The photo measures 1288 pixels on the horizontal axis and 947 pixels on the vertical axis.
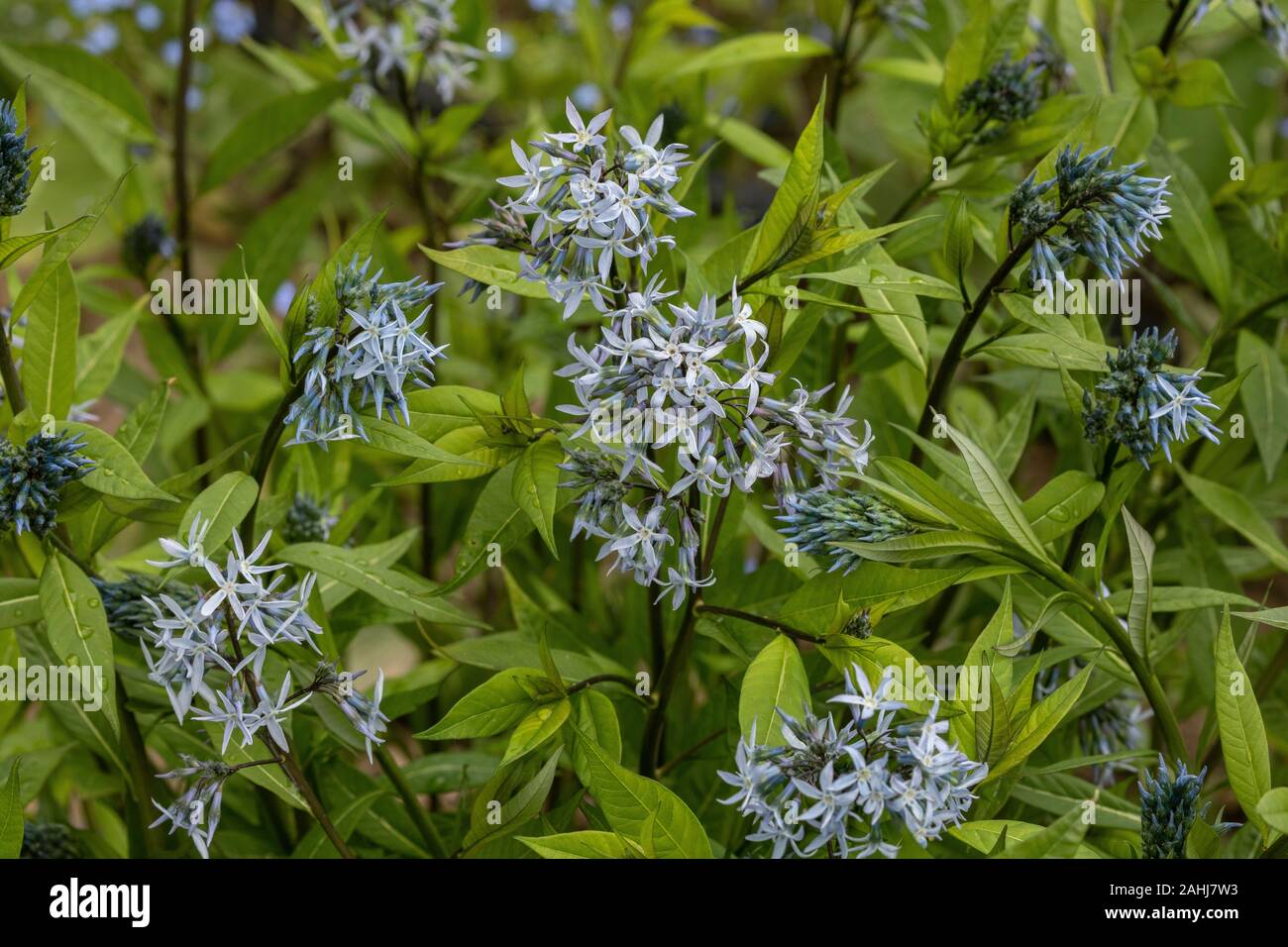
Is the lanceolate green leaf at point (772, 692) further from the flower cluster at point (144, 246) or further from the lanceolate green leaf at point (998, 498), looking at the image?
the flower cluster at point (144, 246)

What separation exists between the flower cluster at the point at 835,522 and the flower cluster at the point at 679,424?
2 cm

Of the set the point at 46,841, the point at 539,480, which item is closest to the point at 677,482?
the point at 539,480

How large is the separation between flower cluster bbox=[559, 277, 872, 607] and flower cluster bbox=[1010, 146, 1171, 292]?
0.24m

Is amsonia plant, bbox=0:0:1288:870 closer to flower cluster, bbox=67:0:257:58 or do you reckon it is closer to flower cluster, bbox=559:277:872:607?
flower cluster, bbox=559:277:872:607

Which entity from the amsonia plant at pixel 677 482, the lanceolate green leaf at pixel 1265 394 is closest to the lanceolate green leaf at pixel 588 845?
the amsonia plant at pixel 677 482

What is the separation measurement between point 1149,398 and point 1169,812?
40 cm

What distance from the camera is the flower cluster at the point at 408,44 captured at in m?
2.00

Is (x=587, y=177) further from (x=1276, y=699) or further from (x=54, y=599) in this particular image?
(x=1276, y=699)

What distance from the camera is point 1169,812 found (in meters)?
1.20

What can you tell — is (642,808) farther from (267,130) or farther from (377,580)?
(267,130)

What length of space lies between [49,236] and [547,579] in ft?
3.53

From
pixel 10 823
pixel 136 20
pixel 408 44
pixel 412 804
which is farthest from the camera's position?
pixel 136 20

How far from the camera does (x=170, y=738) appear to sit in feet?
5.35
